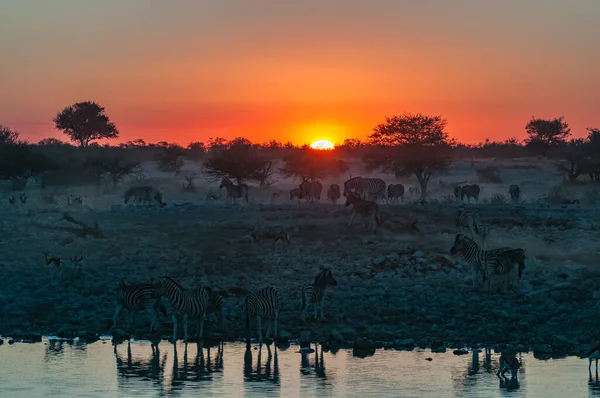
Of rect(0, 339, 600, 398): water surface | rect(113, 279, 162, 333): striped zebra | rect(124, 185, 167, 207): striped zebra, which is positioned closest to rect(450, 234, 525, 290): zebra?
rect(0, 339, 600, 398): water surface

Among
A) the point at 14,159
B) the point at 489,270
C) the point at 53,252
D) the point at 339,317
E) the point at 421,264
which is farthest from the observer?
the point at 14,159


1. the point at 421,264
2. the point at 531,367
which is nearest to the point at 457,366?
the point at 531,367

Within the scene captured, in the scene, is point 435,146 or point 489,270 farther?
point 435,146

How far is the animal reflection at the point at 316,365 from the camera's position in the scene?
17078 millimetres

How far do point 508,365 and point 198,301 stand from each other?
5667 millimetres

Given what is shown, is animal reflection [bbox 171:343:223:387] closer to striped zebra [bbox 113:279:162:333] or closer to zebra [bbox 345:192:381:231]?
striped zebra [bbox 113:279:162:333]

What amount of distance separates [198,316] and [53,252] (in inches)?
334

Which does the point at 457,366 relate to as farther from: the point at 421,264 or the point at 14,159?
the point at 14,159

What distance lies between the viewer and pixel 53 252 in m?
26.7

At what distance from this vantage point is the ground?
2016cm

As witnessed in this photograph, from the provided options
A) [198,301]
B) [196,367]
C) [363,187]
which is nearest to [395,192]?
[363,187]

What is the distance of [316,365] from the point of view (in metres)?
17.6

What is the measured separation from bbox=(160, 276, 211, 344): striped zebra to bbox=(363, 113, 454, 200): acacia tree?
95.6 feet

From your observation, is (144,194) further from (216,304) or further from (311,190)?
(216,304)
